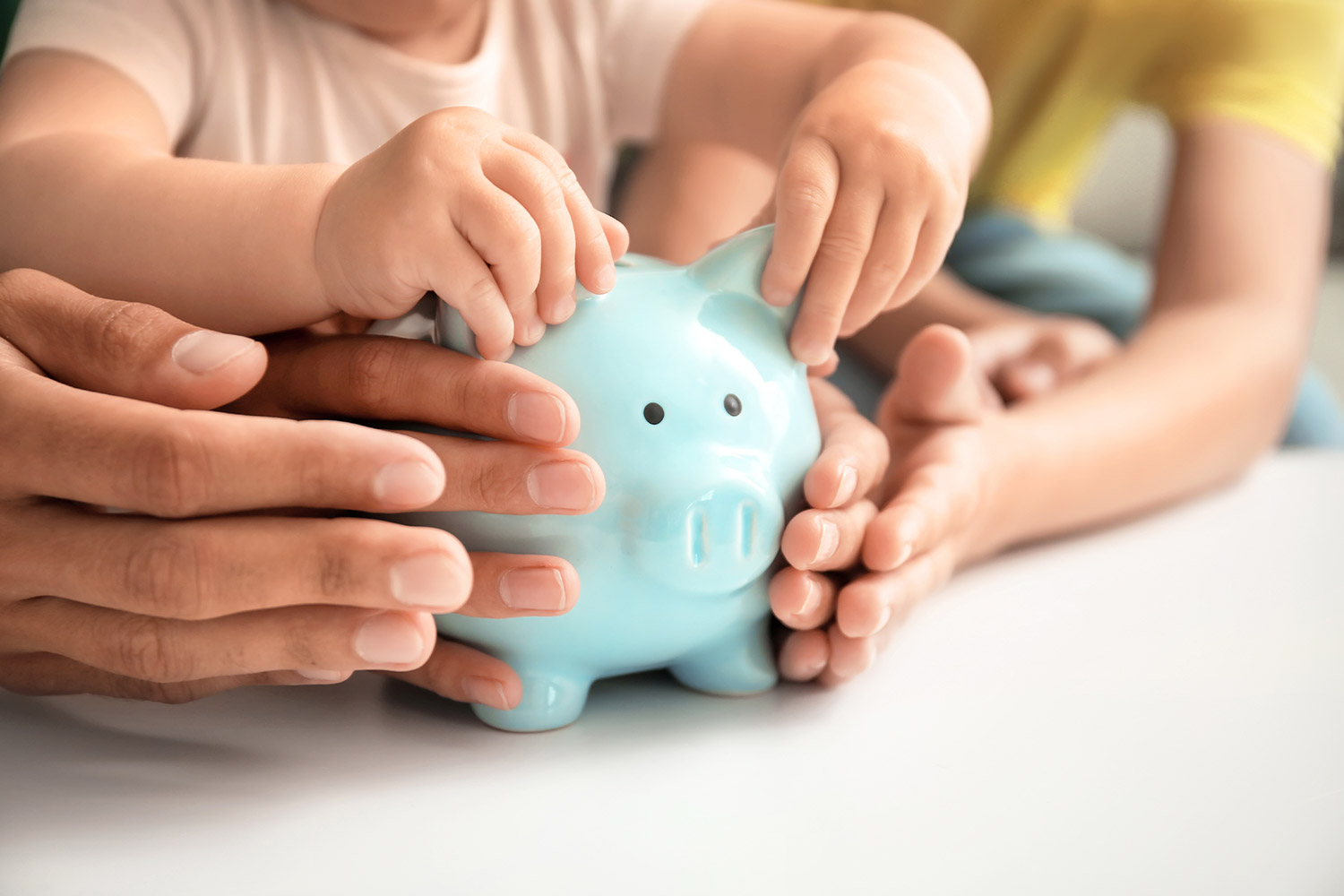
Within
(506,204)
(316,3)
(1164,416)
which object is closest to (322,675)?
(506,204)

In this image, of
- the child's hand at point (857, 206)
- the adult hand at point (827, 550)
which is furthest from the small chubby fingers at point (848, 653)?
the child's hand at point (857, 206)

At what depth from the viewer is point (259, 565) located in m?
0.31

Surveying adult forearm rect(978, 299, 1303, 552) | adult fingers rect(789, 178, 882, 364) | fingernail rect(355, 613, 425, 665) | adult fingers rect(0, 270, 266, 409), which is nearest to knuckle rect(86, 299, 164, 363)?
adult fingers rect(0, 270, 266, 409)

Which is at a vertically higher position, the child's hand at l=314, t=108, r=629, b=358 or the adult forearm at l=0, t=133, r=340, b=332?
the child's hand at l=314, t=108, r=629, b=358

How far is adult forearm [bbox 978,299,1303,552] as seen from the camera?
547 mm

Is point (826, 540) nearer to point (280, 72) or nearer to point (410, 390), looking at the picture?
point (410, 390)

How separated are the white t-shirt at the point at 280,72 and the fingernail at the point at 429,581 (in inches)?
8.2

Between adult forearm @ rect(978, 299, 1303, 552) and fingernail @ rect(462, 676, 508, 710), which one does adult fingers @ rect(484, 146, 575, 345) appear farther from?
adult forearm @ rect(978, 299, 1303, 552)

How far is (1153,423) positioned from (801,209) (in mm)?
347

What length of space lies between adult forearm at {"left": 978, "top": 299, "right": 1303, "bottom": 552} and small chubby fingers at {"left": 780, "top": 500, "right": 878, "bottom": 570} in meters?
0.16

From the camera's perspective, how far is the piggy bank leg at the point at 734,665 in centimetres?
39

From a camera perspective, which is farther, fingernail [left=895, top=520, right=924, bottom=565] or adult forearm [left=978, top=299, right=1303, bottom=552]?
adult forearm [left=978, top=299, right=1303, bottom=552]

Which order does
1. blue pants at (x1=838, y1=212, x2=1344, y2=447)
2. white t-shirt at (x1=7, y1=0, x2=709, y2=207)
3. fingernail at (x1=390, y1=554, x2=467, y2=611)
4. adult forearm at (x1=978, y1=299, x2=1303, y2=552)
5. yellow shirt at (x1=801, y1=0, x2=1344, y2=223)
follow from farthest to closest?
blue pants at (x1=838, y1=212, x2=1344, y2=447), yellow shirt at (x1=801, y1=0, x2=1344, y2=223), adult forearm at (x1=978, y1=299, x2=1303, y2=552), white t-shirt at (x1=7, y1=0, x2=709, y2=207), fingernail at (x1=390, y1=554, x2=467, y2=611)

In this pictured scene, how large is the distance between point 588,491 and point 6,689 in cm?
23
